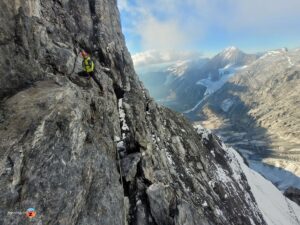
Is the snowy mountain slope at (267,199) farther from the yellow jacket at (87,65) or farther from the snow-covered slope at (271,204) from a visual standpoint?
the yellow jacket at (87,65)

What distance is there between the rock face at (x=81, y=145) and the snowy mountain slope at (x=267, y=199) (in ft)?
32.9

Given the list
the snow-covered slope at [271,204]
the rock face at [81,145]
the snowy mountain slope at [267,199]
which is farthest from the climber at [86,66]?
the snow-covered slope at [271,204]

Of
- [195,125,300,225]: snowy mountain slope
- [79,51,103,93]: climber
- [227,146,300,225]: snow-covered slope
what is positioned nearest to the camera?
[79,51,103,93]: climber

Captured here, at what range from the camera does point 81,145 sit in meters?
14.5

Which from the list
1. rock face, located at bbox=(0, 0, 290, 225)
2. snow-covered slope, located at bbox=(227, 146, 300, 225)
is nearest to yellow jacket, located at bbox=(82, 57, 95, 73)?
rock face, located at bbox=(0, 0, 290, 225)

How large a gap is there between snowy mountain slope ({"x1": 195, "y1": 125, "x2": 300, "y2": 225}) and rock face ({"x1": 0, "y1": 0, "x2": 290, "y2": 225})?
32.9ft

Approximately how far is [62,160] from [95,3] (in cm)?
3271

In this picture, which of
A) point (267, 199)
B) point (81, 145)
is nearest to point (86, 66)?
point (81, 145)

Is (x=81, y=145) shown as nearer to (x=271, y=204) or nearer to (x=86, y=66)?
(x=86, y=66)

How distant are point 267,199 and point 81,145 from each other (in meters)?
50.4

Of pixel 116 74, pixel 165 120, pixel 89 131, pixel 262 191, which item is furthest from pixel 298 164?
pixel 89 131

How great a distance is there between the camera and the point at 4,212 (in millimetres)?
10242

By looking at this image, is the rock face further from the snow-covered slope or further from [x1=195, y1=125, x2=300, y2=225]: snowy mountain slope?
the snow-covered slope

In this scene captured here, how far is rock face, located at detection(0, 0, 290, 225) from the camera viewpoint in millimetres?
11914
